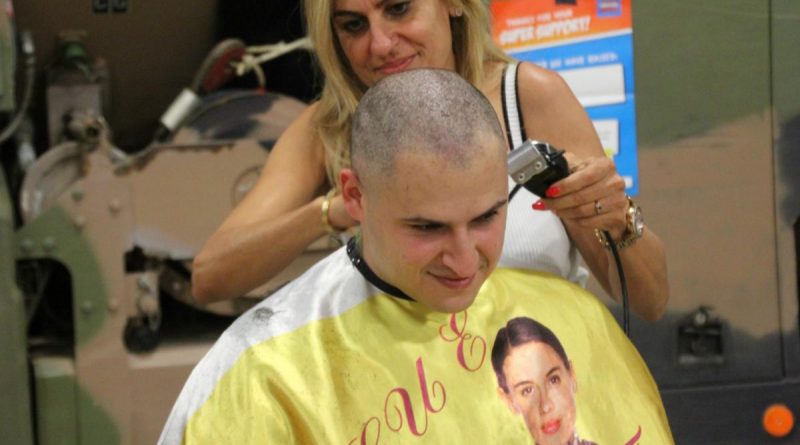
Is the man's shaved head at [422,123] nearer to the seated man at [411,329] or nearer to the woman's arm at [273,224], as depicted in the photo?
the seated man at [411,329]

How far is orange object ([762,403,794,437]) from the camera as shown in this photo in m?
4.29

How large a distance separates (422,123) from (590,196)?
0.37 meters

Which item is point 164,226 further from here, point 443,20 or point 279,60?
point 443,20

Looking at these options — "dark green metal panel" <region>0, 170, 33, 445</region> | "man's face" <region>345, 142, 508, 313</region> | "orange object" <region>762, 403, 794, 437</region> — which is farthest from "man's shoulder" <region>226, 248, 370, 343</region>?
"orange object" <region>762, 403, 794, 437</region>

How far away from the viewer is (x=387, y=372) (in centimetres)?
252

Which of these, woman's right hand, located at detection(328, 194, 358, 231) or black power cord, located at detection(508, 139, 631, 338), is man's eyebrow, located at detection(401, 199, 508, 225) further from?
woman's right hand, located at detection(328, 194, 358, 231)

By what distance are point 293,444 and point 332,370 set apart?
0.15m

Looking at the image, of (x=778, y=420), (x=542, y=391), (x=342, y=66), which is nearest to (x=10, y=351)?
(x=342, y=66)

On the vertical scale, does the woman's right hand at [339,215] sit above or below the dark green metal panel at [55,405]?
above

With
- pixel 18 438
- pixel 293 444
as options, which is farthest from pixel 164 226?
pixel 293 444

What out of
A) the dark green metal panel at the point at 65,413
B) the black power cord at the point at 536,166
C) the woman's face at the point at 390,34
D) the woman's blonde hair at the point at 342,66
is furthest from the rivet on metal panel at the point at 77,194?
the black power cord at the point at 536,166

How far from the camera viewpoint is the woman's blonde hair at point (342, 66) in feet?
9.16

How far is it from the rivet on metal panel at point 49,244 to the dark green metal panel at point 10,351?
12 centimetres

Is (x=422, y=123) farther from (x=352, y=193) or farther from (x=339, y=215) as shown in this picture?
(x=339, y=215)
